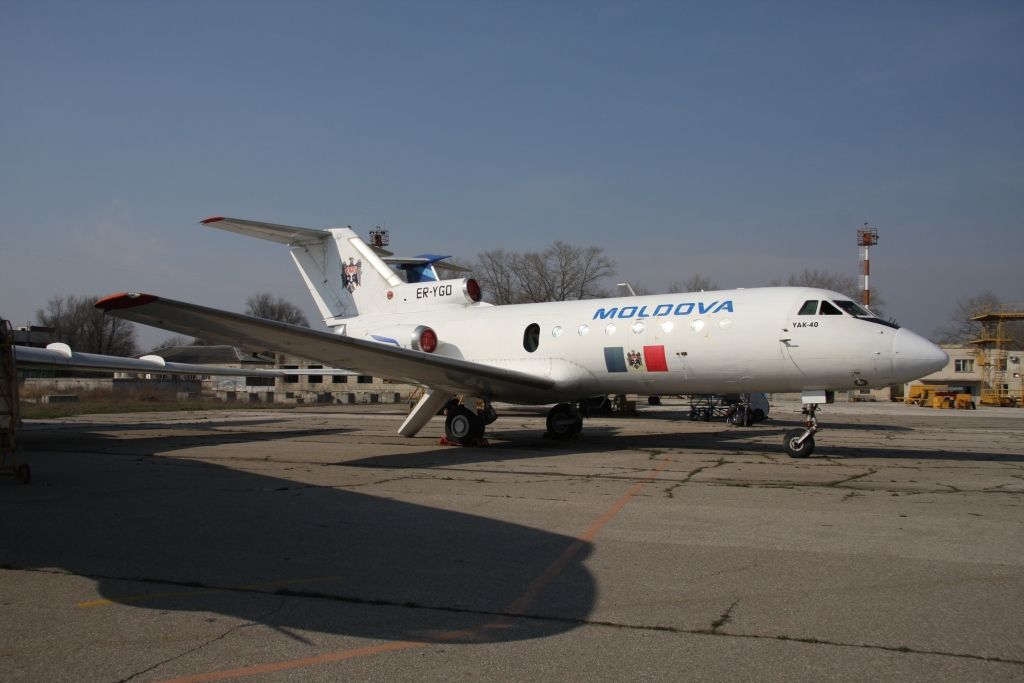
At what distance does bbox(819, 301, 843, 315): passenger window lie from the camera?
1341cm

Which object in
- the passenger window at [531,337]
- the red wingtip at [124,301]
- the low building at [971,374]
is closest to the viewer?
the red wingtip at [124,301]

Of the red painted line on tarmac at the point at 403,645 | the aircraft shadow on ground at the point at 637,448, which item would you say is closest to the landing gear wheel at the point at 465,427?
the aircraft shadow on ground at the point at 637,448

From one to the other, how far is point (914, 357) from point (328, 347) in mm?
9907

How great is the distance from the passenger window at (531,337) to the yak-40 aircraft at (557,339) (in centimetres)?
3

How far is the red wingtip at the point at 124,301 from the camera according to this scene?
972 centimetres

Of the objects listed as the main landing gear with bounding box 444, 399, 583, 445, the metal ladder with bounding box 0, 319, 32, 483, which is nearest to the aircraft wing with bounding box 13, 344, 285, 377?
the metal ladder with bounding box 0, 319, 32, 483

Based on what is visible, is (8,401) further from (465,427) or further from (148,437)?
(148,437)

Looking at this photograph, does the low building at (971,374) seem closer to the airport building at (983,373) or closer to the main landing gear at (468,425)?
the airport building at (983,373)

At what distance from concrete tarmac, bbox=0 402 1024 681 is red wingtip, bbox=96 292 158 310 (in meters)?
2.41

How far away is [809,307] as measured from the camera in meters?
13.7

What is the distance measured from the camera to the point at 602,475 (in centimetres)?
1148

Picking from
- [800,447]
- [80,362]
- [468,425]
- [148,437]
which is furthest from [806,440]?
[80,362]

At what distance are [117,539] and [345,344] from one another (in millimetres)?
6699

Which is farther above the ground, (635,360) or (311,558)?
(635,360)
